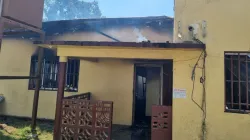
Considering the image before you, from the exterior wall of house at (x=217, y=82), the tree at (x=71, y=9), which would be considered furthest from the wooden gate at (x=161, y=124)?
the tree at (x=71, y=9)

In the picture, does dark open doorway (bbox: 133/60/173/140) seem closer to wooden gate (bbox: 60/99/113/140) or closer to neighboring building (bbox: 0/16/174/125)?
neighboring building (bbox: 0/16/174/125)

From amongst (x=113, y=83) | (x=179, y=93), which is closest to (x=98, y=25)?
(x=113, y=83)

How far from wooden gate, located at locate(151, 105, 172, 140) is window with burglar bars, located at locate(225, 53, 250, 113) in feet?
5.23

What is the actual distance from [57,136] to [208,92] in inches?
178

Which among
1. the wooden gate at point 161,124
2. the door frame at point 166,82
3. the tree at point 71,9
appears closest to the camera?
the wooden gate at point 161,124

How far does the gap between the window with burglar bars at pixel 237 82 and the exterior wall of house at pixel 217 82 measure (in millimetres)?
190

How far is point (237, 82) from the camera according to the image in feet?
17.9

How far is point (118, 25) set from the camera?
927cm

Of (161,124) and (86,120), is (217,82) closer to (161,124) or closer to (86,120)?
(161,124)

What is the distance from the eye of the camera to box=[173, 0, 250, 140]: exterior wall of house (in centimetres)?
536

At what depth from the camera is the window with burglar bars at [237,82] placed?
5.38 metres

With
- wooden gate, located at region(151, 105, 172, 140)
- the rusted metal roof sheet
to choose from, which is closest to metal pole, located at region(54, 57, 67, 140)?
wooden gate, located at region(151, 105, 172, 140)

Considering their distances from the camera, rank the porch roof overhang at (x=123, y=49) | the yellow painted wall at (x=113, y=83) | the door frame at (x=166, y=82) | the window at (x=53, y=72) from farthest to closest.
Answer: the window at (x=53, y=72), the yellow painted wall at (x=113, y=83), the door frame at (x=166, y=82), the porch roof overhang at (x=123, y=49)

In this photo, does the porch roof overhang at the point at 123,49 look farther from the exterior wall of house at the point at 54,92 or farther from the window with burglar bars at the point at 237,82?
the exterior wall of house at the point at 54,92
